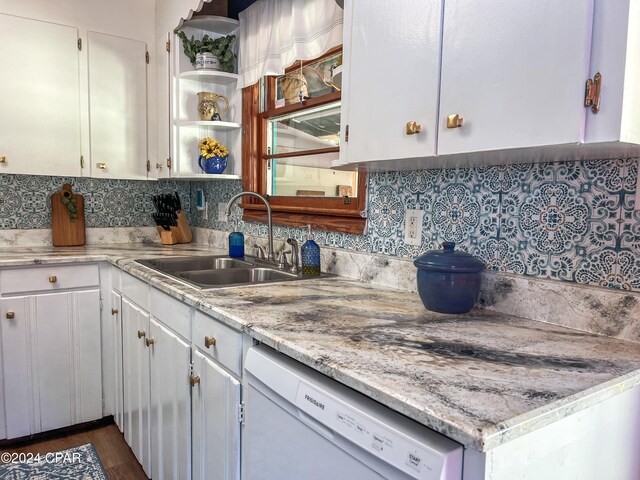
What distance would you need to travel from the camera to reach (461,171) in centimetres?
147

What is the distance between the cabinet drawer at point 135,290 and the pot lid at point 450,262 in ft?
3.93

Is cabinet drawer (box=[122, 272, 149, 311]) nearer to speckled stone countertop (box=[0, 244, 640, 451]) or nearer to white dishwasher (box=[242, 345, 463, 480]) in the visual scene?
speckled stone countertop (box=[0, 244, 640, 451])

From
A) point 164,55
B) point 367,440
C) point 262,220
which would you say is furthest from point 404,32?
point 164,55

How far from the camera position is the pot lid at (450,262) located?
4.15ft

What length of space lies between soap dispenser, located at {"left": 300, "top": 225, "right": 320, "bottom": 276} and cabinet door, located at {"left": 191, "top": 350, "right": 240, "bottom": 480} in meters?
0.60

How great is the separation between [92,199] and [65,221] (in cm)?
24

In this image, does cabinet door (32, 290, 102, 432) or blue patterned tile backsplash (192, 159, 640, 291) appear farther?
cabinet door (32, 290, 102, 432)

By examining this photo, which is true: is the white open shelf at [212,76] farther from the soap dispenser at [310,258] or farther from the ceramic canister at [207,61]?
the soap dispenser at [310,258]

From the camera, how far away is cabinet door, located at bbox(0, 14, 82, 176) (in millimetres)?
2424

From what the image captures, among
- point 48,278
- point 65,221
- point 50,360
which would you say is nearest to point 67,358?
point 50,360

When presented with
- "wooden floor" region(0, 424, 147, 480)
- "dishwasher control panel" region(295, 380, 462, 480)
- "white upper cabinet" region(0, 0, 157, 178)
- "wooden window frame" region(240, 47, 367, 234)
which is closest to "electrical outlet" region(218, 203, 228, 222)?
"wooden window frame" region(240, 47, 367, 234)

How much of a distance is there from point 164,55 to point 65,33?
516mm

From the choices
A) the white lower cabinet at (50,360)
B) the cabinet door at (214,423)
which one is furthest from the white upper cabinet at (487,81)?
the white lower cabinet at (50,360)

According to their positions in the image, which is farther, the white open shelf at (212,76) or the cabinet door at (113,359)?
the white open shelf at (212,76)
